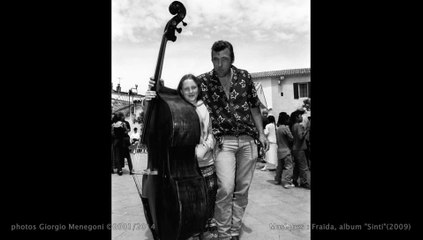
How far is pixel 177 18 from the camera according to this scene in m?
2.84

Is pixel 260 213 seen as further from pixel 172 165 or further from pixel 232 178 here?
pixel 172 165

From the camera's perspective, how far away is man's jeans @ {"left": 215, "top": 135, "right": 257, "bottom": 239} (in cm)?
273

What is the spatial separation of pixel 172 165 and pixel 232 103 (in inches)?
31.0

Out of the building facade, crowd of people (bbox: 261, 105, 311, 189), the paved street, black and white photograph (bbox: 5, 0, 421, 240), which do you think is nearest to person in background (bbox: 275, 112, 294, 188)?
crowd of people (bbox: 261, 105, 311, 189)

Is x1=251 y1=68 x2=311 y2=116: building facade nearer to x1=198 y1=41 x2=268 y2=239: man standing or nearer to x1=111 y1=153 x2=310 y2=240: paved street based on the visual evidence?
x1=111 y1=153 x2=310 y2=240: paved street

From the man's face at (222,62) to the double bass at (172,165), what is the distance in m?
0.42

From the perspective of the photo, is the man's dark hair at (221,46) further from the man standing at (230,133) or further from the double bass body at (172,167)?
the double bass body at (172,167)

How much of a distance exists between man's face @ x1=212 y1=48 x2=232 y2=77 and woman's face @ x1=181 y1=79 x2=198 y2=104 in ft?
0.81

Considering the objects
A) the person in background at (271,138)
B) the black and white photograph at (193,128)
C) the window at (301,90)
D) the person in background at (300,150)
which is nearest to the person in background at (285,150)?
the person in background at (300,150)
